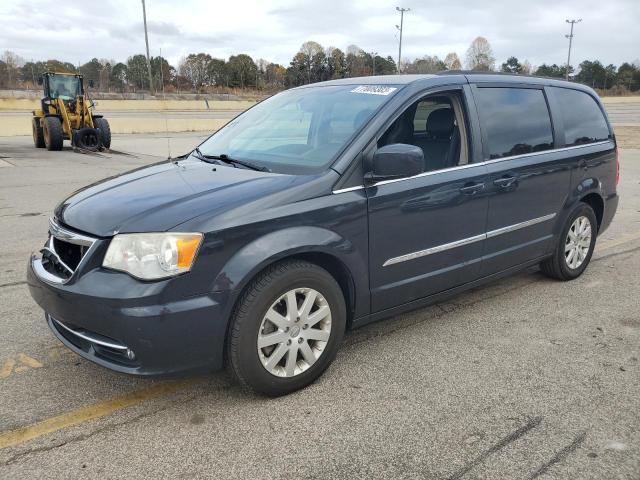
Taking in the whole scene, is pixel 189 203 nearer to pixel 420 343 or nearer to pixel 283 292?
pixel 283 292

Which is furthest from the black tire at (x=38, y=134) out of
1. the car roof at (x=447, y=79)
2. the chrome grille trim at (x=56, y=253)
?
the chrome grille trim at (x=56, y=253)

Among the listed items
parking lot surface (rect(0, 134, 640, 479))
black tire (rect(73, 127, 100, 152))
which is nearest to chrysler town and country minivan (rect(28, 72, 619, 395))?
parking lot surface (rect(0, 134, 640, 479))

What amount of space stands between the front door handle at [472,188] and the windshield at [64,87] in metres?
18.9

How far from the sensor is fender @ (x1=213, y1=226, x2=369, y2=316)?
271 centimetres

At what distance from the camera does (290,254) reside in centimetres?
288

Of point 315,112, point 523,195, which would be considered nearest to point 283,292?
point 315,112

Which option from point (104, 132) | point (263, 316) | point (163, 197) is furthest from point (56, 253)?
point (104, 132)

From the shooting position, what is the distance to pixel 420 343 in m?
3.72

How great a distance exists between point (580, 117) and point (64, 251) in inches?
169

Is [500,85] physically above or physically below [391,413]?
above

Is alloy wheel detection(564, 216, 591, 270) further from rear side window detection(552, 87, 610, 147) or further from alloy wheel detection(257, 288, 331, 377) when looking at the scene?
alloy wheel detection(257, 288, 331, 377)

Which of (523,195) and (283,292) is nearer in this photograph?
(283,292)

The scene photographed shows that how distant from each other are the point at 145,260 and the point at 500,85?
2.95 meters

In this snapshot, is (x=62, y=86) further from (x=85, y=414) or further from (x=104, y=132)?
(x=85, y=414)
